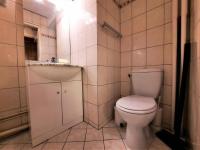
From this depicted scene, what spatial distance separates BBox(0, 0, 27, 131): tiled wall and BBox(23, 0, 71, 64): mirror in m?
0.07

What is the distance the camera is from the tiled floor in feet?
3.01

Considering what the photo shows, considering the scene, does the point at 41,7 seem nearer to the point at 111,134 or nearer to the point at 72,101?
the point at 72,101

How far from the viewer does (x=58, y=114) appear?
3.69 feet

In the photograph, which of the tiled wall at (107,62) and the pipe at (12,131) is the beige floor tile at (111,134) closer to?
the tiled wall at (107,62)

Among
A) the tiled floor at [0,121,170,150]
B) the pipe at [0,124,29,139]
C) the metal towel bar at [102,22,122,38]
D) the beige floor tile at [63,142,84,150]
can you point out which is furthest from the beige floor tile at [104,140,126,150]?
the metal towel bar at [102,22,122,38]

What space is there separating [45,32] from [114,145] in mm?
1639

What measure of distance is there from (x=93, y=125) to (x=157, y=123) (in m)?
0.76

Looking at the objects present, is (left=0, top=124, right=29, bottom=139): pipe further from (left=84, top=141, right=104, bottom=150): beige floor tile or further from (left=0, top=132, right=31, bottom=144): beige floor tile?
(left=84, top=141, right=104, bottom=150): beige floor tile

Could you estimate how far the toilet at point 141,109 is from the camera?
80 cm

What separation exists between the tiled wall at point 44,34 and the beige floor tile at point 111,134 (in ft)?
4.08

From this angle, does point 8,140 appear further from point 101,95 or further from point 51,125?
point 101,95

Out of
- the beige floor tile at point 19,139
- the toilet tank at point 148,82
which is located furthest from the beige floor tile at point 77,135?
the toilet tank at point 148,82

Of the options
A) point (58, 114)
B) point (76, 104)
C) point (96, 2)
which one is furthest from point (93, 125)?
point (96, 2)

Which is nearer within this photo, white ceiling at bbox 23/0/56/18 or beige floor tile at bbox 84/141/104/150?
beige floor tile at bbox 84/141/104/150
